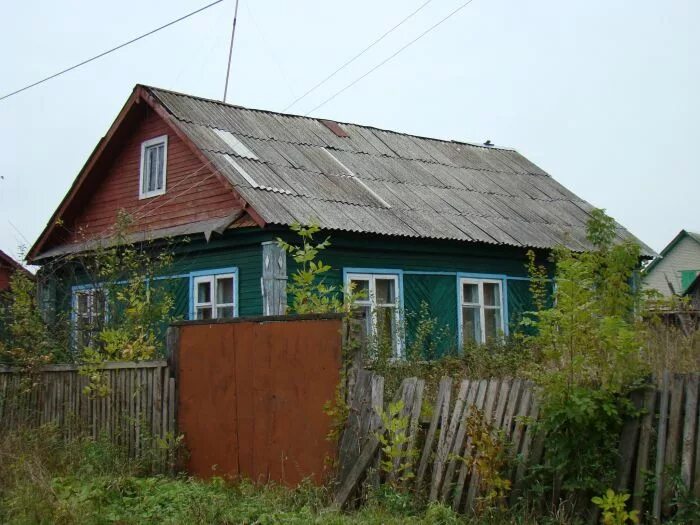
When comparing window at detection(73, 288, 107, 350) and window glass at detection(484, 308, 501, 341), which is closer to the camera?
window at detection(73, 288, 107, 350)

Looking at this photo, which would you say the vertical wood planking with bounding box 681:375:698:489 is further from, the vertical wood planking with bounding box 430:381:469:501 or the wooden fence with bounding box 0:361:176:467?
the wooden fence with bounding box 0:361:176:467

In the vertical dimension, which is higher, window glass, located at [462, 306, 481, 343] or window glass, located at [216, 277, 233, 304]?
window glass, located at [216, 277, 233, 304]

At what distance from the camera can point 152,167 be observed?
1595cm

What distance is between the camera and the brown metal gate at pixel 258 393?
276 inches

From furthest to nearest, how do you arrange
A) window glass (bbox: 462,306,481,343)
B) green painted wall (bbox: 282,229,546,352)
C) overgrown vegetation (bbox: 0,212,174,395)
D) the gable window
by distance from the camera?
window glass (bbox: 462,306,481,343), the gable window, green painted wall (bbox: 282,229,546,352), overgrown vegetation (bbox: 0,212,174,395)

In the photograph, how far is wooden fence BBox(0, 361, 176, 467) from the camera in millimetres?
8312

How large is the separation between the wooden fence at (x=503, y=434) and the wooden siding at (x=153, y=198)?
7.46m

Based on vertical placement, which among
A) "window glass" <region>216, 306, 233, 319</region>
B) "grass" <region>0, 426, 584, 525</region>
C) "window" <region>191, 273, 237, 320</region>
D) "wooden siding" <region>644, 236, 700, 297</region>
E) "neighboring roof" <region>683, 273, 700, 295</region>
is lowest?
"grass" <region>0, 426, 584, 525</region>

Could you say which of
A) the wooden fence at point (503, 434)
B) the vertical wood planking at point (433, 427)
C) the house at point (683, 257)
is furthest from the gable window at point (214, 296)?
the house at point (683, 257)

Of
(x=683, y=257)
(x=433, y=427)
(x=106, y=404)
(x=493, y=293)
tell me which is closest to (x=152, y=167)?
(x=493, y=293)

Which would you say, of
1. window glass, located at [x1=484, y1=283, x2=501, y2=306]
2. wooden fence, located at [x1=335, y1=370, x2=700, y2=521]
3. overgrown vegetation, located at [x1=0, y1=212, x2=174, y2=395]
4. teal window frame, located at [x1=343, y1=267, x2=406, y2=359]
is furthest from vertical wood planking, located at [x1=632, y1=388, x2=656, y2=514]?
window glass, located at [x1=484, y1=283, x2=501, y2=306]

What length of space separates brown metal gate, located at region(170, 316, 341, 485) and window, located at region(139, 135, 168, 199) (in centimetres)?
780

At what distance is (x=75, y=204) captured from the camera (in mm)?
17328

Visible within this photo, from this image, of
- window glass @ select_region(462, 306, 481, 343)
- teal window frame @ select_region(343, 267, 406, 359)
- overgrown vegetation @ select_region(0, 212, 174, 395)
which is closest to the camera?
overgrown vegetation @ select_region(0, 212, 174, 395)
